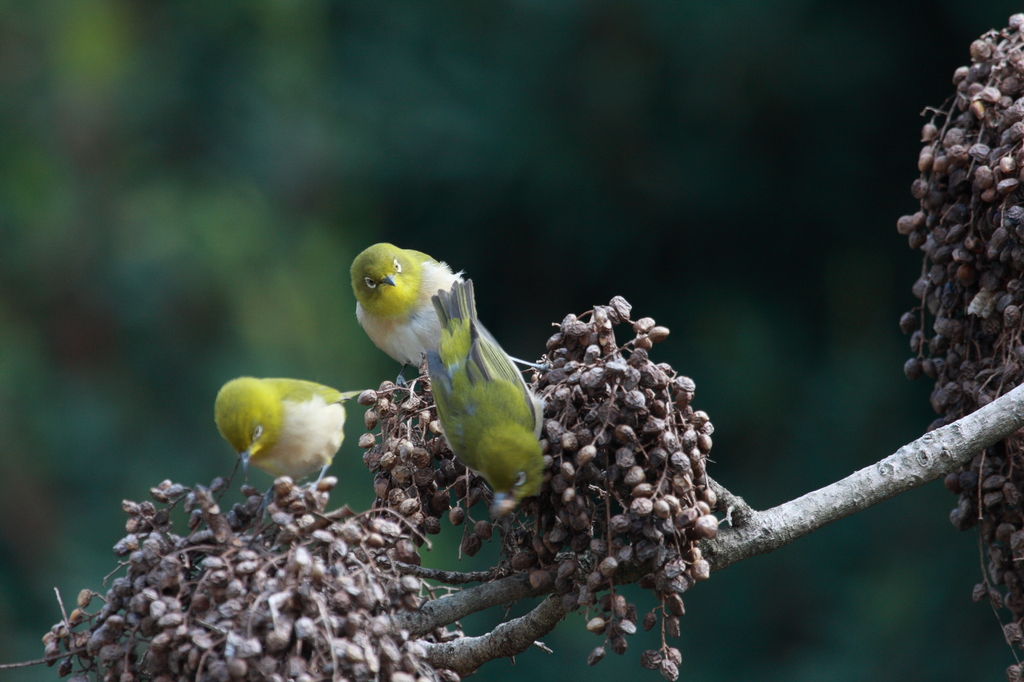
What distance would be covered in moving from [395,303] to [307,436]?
2.61 ft

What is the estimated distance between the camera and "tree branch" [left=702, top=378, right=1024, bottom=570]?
6.18ft

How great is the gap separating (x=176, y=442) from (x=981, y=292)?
491cm

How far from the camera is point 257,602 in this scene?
5.05 feet

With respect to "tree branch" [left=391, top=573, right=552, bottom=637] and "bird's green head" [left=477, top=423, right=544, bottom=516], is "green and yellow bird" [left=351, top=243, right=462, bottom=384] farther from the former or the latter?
"tree branch" [left=391, top=573, right=552, bottom=637]

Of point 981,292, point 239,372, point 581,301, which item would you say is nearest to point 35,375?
point 239,372

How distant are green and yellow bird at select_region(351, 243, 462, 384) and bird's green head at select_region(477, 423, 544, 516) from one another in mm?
1206

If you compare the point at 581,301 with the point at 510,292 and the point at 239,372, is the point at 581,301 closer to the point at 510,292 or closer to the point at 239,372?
the point at 510,292

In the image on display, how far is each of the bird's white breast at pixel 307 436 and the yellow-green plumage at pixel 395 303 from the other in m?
0.60

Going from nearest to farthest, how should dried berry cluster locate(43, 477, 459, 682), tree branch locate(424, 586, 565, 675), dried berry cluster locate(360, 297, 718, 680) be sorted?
dried berry cluster locate(43, 477, 459, 682) < dried berry cluster locate(360, 297, 718, 680) < tree branch locate(424, 586, 565, 675)

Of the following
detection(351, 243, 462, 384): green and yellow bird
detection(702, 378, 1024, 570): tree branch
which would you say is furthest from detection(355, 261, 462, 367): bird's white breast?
detection(702, 378, 1024, 570): tree branch

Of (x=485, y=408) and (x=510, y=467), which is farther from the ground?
(x=485, y=408)

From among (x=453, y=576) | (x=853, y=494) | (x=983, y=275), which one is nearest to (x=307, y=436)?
(x=453, y=576)

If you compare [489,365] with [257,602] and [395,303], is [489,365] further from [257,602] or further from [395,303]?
[257,602]

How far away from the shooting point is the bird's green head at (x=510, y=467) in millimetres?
1805
